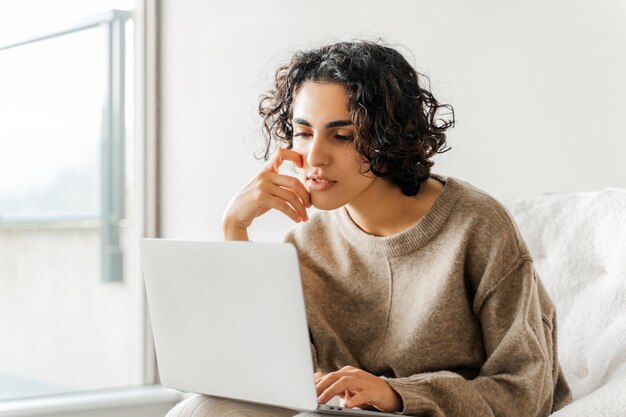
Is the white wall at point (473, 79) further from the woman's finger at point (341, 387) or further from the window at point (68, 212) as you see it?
the woman's finger at point (341, 387)

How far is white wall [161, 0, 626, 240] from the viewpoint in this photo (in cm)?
174

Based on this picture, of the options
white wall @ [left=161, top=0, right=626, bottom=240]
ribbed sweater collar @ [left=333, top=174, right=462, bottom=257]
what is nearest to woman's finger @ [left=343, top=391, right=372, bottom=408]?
ribbed sweater collar @ [left=333, top=174, right=462, bottom=257]

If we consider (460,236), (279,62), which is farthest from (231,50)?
(460,236)

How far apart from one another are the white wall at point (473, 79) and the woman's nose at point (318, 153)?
1.76 ft

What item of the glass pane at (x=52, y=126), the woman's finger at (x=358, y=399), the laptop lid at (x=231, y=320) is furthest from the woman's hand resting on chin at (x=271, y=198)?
the glass pane at (x=52, y=126)

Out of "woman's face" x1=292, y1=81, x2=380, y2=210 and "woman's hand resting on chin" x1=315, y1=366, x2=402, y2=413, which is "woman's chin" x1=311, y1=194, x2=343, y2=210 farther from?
"woman's hand resting on chin" x1=315, y1=366, x2=402, y2=413

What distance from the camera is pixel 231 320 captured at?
→ 3.79 ft

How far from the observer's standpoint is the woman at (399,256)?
1.30 metres

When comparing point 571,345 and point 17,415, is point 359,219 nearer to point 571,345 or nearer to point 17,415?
point 571,345

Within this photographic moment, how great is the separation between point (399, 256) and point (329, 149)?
0.21m

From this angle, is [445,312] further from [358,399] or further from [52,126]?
[52,126]

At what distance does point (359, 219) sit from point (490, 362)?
34 cm

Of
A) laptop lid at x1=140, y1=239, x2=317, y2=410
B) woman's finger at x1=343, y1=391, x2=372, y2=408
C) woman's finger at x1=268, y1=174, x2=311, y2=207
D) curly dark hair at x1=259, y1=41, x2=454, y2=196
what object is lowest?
woman's finger at x1=343, y1=391, x2=372, y2=408

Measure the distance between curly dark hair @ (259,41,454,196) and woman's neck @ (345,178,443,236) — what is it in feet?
0.04
